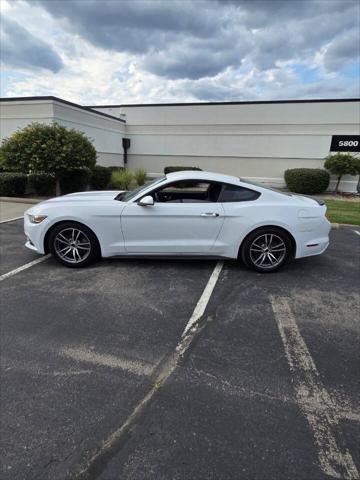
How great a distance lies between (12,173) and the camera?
10453 millimetres

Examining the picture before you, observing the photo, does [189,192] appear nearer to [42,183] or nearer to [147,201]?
[147,201]

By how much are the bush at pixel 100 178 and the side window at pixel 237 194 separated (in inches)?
381

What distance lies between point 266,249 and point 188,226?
122 centimetres

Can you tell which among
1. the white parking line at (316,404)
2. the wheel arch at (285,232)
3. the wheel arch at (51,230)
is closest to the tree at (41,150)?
the wheel arch at (51,230)

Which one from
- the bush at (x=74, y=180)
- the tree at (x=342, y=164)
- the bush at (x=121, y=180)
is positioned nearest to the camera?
the bush at (x=74, y=180)

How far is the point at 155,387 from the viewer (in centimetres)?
226

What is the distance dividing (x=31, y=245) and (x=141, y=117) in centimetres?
1603

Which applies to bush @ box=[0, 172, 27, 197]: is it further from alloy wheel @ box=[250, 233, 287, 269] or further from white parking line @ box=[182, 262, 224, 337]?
alloy wheel @ box=[250, 233, 287, 269]

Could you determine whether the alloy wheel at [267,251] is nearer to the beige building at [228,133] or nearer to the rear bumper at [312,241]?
the rear bumper at [312,241]

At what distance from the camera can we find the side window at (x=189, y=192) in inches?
174

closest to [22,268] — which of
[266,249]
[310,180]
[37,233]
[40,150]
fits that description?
[37,233]

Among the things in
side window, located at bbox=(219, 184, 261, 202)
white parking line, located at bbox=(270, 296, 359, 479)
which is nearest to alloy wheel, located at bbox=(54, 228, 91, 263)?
side window, located at bbox=(219, 184, 261, 202)

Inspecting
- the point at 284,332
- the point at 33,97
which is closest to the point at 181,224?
the point at 284,332

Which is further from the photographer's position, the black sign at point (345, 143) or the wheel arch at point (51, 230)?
the black sign at point (345, 143)
